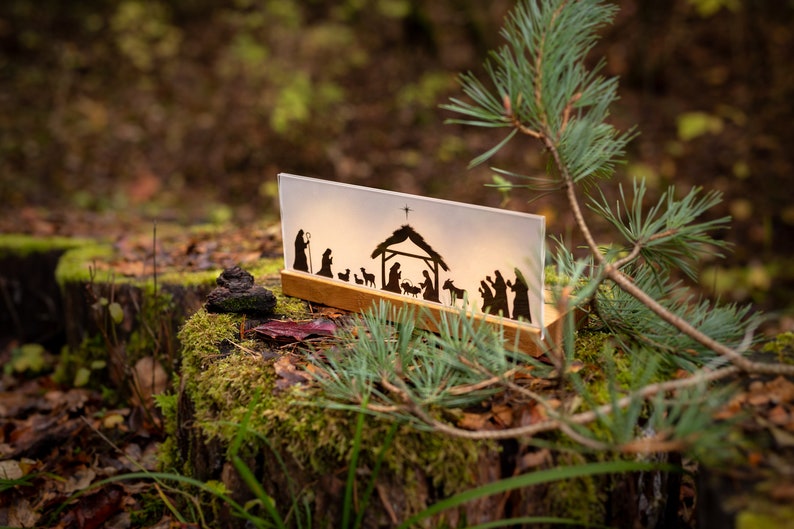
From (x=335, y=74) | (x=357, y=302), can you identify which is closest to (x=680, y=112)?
(x=335, y=74)

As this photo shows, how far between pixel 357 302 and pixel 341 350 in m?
0.44

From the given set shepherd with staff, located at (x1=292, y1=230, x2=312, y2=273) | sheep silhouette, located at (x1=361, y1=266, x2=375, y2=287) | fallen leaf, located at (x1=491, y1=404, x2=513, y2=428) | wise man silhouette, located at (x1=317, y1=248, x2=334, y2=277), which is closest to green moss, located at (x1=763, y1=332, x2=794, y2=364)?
fallen leaf, located at (x1=491, y1=404, x2=513, y2=428)

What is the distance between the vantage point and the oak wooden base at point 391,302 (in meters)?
1.90

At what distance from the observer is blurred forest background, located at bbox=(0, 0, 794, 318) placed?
6188 mm

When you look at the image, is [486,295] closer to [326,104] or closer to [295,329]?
[295,329]

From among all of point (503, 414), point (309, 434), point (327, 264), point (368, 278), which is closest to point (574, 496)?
point (503, 414)

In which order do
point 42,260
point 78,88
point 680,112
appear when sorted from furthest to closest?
point 78,88 < point 680,112 < point 42,260

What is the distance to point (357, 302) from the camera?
7.48 ft

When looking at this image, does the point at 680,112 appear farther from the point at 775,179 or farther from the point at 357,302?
the point at 357,302

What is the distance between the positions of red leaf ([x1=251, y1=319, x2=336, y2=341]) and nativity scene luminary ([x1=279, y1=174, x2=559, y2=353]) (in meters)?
0.18

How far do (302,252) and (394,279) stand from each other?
427mm

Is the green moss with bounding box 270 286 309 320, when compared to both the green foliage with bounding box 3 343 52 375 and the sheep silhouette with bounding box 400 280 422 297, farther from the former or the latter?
the green foliage with bounding box 3 343 52 375

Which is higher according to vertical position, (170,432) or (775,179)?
(775,179)

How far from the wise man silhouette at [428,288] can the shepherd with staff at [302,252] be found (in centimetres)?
50
